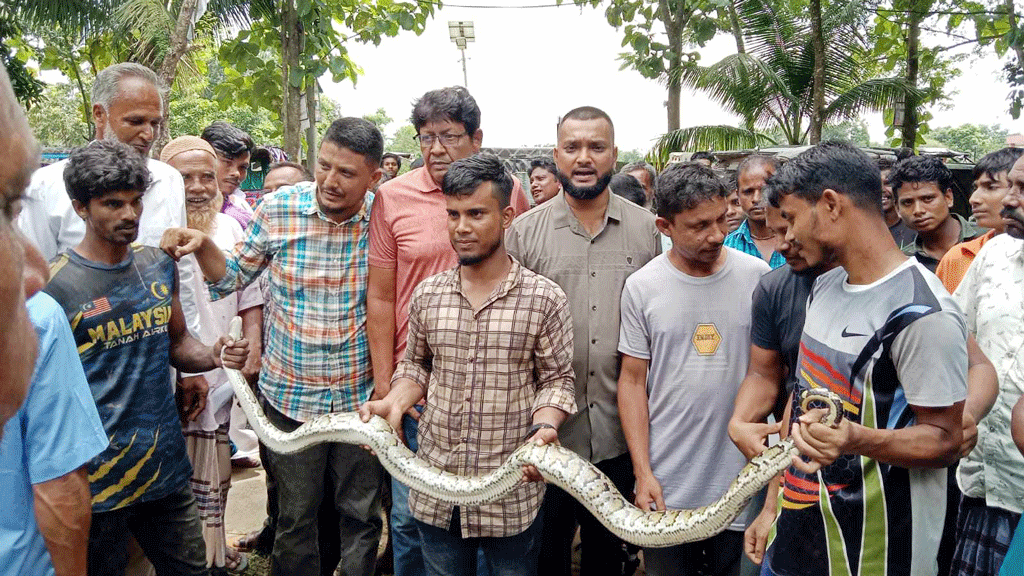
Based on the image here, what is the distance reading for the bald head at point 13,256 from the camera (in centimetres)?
129

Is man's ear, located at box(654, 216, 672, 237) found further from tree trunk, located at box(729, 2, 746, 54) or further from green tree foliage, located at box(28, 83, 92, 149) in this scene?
green tree foliage, located at box(28, 83, 92, 149)

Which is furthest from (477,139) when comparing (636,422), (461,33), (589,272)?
(461,33)

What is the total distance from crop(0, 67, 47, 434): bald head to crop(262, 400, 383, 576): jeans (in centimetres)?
257

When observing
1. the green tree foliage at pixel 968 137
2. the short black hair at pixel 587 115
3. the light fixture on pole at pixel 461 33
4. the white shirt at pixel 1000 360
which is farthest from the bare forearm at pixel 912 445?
the green tree foliage at pixel 968 137

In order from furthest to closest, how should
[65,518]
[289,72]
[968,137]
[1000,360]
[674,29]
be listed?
[968,137], [674,29], [289,72], [1000,360], [65,518]

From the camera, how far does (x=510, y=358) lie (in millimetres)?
3486

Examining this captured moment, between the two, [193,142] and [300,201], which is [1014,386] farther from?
[193,142]

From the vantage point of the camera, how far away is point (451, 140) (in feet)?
13.8

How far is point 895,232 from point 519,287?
14.1ft

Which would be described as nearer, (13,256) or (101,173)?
(13,256)

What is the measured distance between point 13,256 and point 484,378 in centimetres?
231

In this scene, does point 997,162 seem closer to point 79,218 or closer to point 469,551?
point 469,551

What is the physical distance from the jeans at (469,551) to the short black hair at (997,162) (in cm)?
391

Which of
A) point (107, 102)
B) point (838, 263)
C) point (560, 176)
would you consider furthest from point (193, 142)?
point (838, 263)
